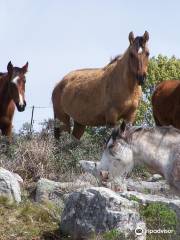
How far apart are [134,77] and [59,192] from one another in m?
4.42

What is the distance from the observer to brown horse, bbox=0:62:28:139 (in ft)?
42.0

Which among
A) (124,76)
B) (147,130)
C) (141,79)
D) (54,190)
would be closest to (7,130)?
(124,76)

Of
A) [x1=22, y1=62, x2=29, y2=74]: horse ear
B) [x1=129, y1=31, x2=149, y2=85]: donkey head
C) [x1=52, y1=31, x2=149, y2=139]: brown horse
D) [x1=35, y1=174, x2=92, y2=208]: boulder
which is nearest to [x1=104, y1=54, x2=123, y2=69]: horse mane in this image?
[x1=52, y1=31, x2=149, y2=139]: brown horse

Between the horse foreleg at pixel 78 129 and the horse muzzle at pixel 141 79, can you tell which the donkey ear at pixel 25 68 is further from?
the horse foreleg at pixel 78 129

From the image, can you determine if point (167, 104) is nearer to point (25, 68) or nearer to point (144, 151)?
point (25, 68)

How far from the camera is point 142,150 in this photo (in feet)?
25.3

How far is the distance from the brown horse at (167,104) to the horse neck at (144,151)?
224 inches

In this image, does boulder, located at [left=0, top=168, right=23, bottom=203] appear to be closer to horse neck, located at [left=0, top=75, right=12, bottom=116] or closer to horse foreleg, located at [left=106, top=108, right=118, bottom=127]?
horse foreleg, located at [left=106, top=108, right=118, bottom=127]

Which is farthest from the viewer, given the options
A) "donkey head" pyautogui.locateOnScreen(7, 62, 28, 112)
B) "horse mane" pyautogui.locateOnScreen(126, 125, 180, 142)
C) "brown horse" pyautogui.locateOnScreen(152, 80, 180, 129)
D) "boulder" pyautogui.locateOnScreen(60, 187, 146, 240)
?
"brown horse" pyautogui.locateOnScreen(152, 80, 180, 129)

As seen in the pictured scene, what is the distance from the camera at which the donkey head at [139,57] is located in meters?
12.6

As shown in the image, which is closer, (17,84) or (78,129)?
(17,84)

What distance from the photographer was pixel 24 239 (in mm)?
7660

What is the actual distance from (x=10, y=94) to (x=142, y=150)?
589 cm

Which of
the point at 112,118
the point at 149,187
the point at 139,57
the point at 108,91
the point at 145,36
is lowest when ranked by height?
the point at 149,187
